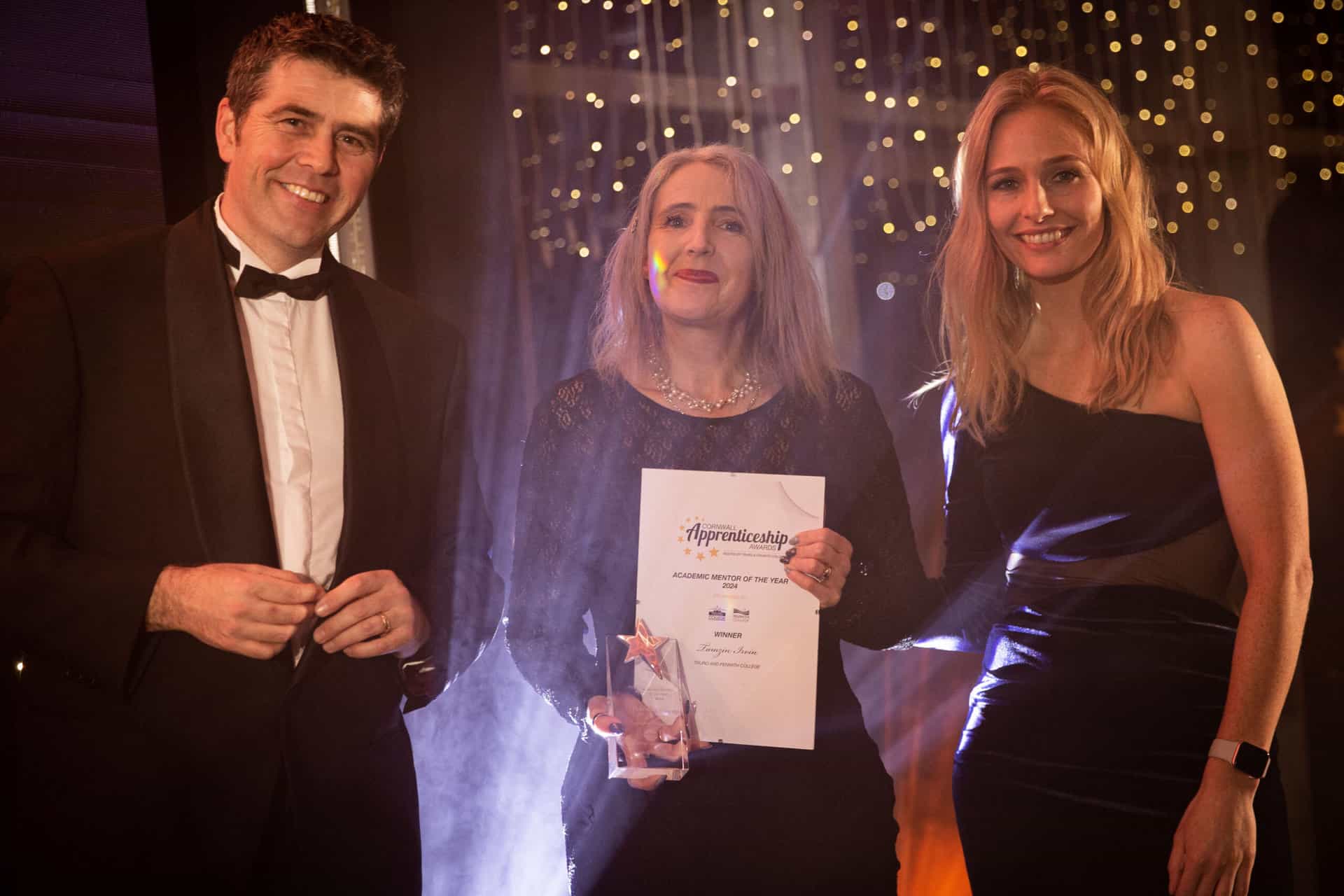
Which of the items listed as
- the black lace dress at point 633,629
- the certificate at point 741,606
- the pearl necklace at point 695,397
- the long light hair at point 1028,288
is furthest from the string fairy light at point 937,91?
the certificate at point 741,606

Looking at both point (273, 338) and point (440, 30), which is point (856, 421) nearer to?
point (273, 338)

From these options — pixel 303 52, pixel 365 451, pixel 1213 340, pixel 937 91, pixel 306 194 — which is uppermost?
pixel 937 91

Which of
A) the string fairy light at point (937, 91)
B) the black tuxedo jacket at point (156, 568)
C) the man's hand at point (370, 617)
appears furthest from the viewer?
the string fairy light at point (937, 91)

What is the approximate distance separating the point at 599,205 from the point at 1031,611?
1443 millimetres

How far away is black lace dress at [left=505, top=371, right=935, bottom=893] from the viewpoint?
197 centimetres

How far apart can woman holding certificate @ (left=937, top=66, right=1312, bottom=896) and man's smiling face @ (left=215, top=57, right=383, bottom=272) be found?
1289 mm

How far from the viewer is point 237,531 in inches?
64.6

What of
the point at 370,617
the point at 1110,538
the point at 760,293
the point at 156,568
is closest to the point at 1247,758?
the point at 1110,538

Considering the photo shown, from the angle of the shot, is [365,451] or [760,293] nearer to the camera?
[365,451]

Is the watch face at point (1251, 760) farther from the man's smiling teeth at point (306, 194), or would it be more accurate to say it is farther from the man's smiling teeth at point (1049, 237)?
the man's smiling teeth at point (306, 194)

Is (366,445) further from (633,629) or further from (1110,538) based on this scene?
(1110,538)

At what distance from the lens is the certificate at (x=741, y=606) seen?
195 centimetres

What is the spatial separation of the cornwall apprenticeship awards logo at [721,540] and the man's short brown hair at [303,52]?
39.9 inches

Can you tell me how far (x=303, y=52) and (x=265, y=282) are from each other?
0.42 m
